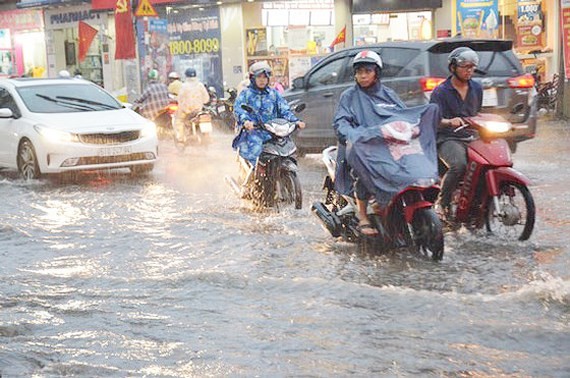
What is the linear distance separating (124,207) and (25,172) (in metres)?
3.61

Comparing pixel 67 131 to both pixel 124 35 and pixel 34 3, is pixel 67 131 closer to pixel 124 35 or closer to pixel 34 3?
pixel 124 35

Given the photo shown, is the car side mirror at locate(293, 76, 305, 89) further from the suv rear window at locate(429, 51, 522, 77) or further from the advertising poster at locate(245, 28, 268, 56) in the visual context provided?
the advertising poster at locate(245, 28, 268, 56)

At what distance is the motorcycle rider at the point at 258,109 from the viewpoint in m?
A: 10.1

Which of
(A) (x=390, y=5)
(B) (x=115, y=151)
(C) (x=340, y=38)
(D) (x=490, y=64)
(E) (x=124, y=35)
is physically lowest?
(B) (x=115, y=151)

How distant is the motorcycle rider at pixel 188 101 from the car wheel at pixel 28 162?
4.20m

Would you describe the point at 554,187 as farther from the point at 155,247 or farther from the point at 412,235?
the point at 155,247

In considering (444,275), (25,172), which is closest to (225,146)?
(25,172)

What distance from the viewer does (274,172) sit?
33.0ft

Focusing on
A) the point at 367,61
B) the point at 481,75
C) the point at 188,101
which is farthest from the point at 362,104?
the point at 188,101

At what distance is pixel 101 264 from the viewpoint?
7863 mm

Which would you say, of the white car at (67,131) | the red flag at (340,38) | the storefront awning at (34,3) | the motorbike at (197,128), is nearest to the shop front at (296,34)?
the red flag at (340,38)

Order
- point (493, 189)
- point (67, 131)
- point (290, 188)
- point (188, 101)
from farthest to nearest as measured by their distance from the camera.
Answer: point (188, 101) < point (67, 131) < point (290, 188) < point (493, 189)

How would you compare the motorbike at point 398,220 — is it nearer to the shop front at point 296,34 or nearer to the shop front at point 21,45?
the shop front at point 296,34

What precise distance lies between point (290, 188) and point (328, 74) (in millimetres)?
4582
